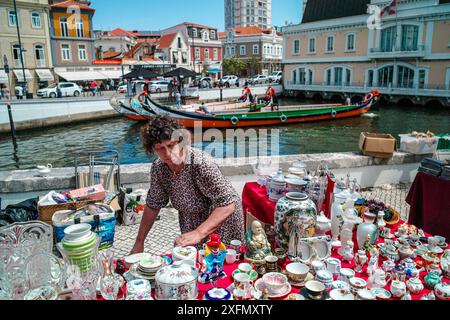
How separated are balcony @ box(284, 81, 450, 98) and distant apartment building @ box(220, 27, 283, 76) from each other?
16740mm

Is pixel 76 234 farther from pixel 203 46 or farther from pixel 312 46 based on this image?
pixel 203 46

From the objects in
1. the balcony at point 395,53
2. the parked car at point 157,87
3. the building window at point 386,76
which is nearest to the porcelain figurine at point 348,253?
the balcony at point 395,53

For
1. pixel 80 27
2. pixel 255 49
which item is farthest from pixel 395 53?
pixel 80 27

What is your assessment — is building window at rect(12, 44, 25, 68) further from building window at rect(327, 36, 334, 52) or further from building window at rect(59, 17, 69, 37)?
building window at rect(327, 36, 334, 52)

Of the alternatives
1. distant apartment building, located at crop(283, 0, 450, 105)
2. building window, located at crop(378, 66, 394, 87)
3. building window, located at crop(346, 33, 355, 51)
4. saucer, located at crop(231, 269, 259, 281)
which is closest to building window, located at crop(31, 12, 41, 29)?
distant apartment building, located at crop(283, 0, 450, 105)

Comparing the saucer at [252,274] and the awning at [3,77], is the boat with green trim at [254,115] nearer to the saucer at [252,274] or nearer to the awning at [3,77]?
the saucer at [252,274]

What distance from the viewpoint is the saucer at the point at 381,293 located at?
71.2 inches

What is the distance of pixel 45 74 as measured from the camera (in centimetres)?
2988

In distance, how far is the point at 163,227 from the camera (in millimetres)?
4730

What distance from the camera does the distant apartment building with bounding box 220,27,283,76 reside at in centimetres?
4975

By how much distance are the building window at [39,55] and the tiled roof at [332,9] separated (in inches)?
945

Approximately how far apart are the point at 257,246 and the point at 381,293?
72 centimetres
